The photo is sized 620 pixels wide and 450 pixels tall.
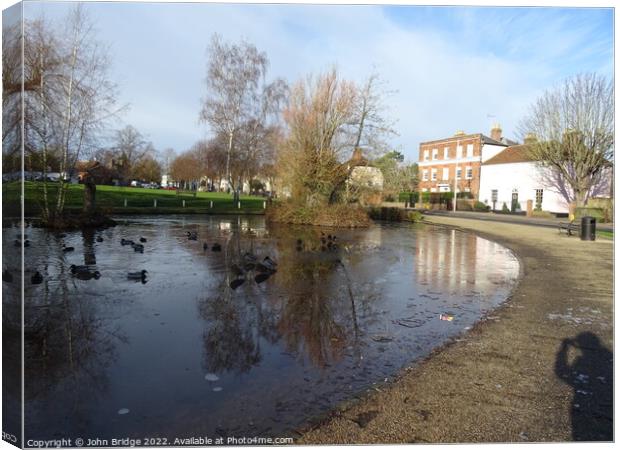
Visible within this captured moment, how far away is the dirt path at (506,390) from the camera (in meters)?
3.04

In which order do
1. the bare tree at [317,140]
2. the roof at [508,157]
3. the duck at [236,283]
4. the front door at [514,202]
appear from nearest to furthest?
the duck at [236,283], the bare tree at [317,140], the front door at [514,202], the roof at [508,157]

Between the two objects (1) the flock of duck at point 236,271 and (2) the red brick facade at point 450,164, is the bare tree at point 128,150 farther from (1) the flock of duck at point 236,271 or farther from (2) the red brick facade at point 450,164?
(2) the red brick facade at point 450,164

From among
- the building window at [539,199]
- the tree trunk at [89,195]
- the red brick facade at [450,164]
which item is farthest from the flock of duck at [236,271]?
the red brick facade at [450,164]

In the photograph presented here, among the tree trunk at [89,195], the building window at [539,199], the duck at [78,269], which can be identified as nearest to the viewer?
the duck at [78,269]

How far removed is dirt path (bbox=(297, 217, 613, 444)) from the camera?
9.97ft

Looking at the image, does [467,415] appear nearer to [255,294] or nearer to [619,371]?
[619,371]

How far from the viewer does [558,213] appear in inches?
1186

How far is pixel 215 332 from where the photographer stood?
17.7ft

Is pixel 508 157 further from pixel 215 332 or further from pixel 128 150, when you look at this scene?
pixel 215 332

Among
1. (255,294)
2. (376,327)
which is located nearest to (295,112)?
(255,294)

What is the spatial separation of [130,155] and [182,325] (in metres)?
8.16

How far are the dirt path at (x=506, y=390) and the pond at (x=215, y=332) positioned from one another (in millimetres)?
342

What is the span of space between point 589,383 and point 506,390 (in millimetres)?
863

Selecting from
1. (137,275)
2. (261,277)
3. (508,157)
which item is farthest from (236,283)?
(508,157)
